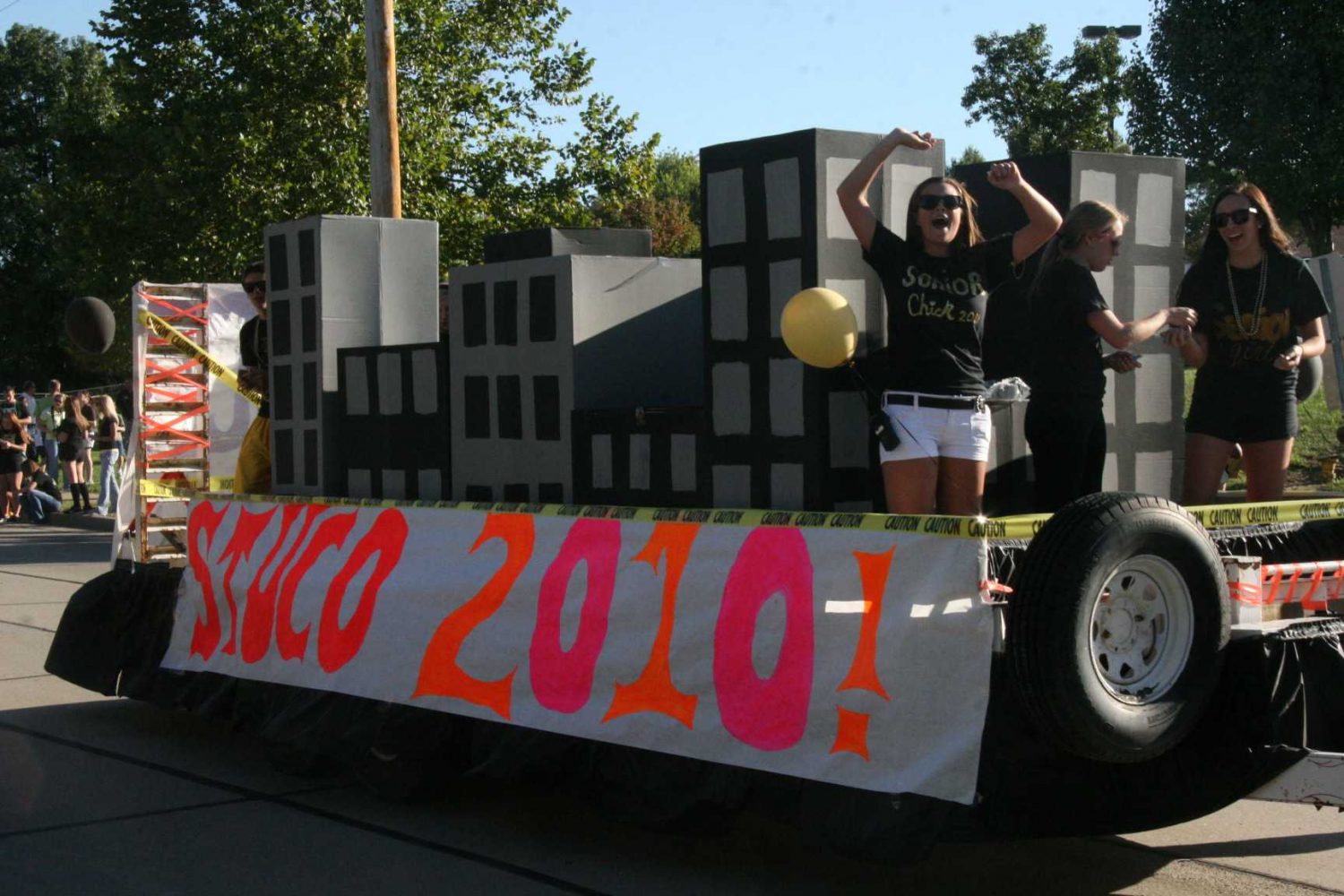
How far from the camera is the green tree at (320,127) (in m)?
22.9

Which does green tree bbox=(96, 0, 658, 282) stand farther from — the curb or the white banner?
the white banner

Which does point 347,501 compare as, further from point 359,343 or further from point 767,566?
point 767,566

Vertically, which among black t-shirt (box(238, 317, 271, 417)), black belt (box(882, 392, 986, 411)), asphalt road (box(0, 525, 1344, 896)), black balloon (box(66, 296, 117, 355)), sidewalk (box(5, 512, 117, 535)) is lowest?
asphalt road (box(0, 525, 1344, 896))

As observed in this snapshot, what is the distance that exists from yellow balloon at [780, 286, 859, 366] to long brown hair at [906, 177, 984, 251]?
0.36 m

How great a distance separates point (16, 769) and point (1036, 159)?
201 inches

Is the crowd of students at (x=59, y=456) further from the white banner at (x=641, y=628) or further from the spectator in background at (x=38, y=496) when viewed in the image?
the white banner at (x=641, y=628)

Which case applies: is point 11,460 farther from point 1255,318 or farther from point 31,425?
point 1255,318

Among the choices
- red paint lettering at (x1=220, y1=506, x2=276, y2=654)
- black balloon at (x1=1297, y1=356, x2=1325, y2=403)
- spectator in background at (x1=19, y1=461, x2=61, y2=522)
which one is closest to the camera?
black balloon at (x1=1297, y1=356, x2=1325, y2=403)

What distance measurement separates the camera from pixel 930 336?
535 centimetres

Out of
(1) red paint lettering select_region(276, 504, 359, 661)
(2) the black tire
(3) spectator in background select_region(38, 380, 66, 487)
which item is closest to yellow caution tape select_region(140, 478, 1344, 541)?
(1) red paint lettering select_region(276, 504, 359, 661)

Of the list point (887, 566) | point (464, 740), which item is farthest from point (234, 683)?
point (887, 566)

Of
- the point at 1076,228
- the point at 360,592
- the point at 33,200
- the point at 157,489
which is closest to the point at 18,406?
the point at 157,489

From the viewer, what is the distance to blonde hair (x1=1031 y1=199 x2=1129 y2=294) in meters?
5.46

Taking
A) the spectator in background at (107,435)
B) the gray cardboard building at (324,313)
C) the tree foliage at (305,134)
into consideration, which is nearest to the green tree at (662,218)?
the tree foliage at (305,134)
